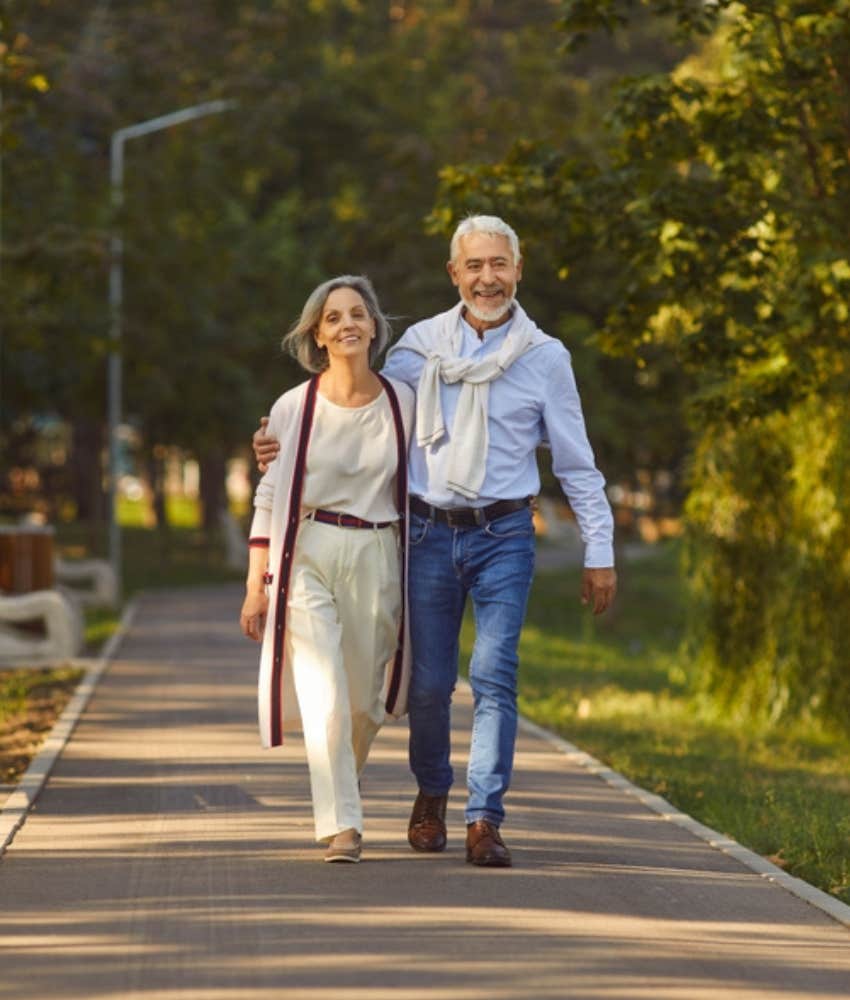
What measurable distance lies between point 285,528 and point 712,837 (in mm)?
2288

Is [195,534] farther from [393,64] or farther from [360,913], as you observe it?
[360,913]

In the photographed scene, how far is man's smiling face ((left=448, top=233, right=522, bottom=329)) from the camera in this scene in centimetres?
812

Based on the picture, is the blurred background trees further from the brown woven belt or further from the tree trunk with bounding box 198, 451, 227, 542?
the brown woven belt

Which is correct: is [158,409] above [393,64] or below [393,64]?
below

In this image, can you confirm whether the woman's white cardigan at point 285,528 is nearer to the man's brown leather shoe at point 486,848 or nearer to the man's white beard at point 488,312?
the man's white beard at point 488,312

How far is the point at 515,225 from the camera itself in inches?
571

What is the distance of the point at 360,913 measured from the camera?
23.1ft

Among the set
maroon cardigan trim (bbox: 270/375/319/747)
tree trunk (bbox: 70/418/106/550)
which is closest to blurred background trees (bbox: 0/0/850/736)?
tree trunk (bbox: 70/418/106/550)

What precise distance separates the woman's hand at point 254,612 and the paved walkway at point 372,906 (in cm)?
78

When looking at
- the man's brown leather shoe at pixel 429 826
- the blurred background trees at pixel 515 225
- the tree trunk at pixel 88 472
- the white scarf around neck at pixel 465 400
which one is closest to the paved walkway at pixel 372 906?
the man's brown leather shoe at pixel 429 826

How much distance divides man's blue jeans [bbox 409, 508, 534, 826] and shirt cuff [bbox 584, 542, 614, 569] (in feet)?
0.70

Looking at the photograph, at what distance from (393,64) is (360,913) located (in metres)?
44.0

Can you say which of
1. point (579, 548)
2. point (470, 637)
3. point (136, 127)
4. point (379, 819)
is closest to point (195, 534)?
point (579, 548)

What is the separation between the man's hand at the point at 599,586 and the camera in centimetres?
796
